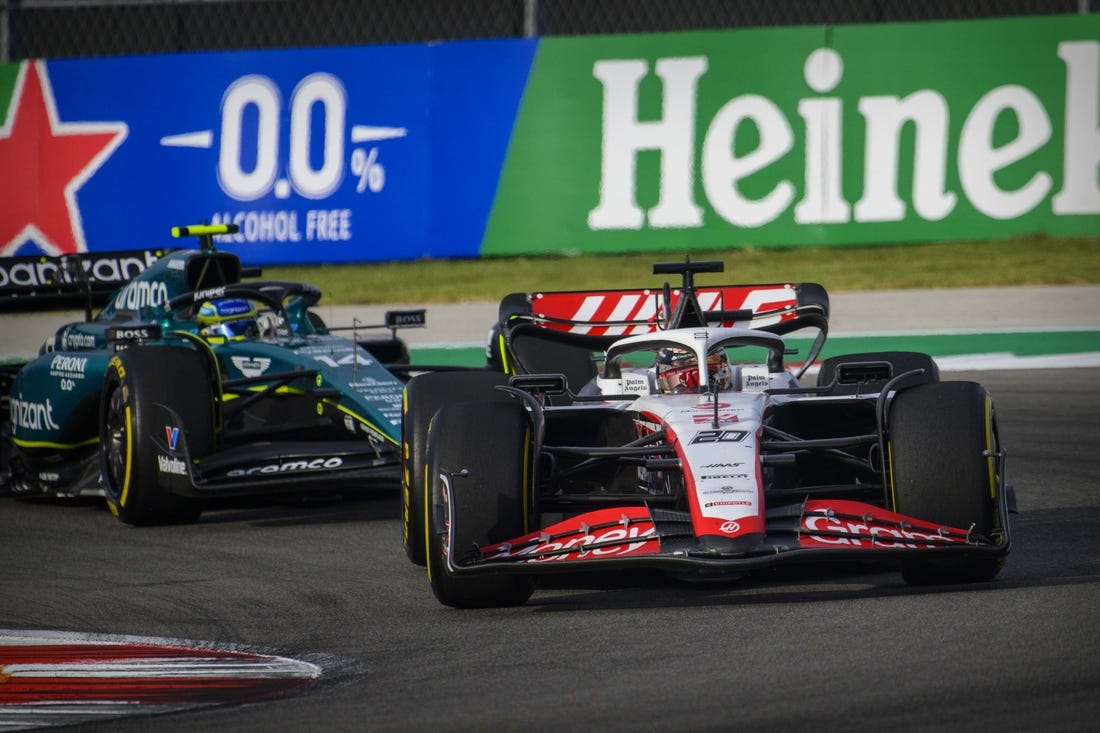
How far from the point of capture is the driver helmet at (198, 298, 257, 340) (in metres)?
9.96

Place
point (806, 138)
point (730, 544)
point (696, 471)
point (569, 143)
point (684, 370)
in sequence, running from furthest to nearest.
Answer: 1. point (569, 143)
2. point (806, 138)
3. point (684, 370)
4. point (696, 471)
5. point (730, 544)

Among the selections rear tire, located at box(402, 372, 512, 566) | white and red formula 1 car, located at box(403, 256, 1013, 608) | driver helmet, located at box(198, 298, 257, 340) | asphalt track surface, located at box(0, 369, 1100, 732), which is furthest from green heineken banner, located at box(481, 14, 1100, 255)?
rear tire, located at box(402, 372, 512, 566)

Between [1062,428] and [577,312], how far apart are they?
370 cm

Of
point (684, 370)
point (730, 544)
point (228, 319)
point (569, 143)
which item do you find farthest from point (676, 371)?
point (569, 143)

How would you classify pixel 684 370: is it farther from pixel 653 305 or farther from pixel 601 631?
pixel 601 631

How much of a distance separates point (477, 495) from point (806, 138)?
11095 millimetres

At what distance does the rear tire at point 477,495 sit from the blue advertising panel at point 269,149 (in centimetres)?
1132

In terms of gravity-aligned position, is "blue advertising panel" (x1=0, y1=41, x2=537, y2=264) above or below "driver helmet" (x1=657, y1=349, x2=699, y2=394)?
above

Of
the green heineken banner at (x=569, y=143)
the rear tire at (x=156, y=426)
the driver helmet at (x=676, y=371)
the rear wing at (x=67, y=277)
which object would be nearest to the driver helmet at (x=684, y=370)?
the driver helmet at (x=676, y=371)

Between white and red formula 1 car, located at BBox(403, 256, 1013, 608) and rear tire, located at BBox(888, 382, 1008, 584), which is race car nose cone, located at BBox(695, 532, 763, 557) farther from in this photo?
rear tire, located at BBox(888, 382, 1008, 584)

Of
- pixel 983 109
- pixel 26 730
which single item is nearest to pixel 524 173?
pixel 983 109

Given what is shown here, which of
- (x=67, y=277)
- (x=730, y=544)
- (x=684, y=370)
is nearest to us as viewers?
(x=730, y=544)

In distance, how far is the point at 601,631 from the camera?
5758mm

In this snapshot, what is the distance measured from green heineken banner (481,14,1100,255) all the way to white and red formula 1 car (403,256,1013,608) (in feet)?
30.5
